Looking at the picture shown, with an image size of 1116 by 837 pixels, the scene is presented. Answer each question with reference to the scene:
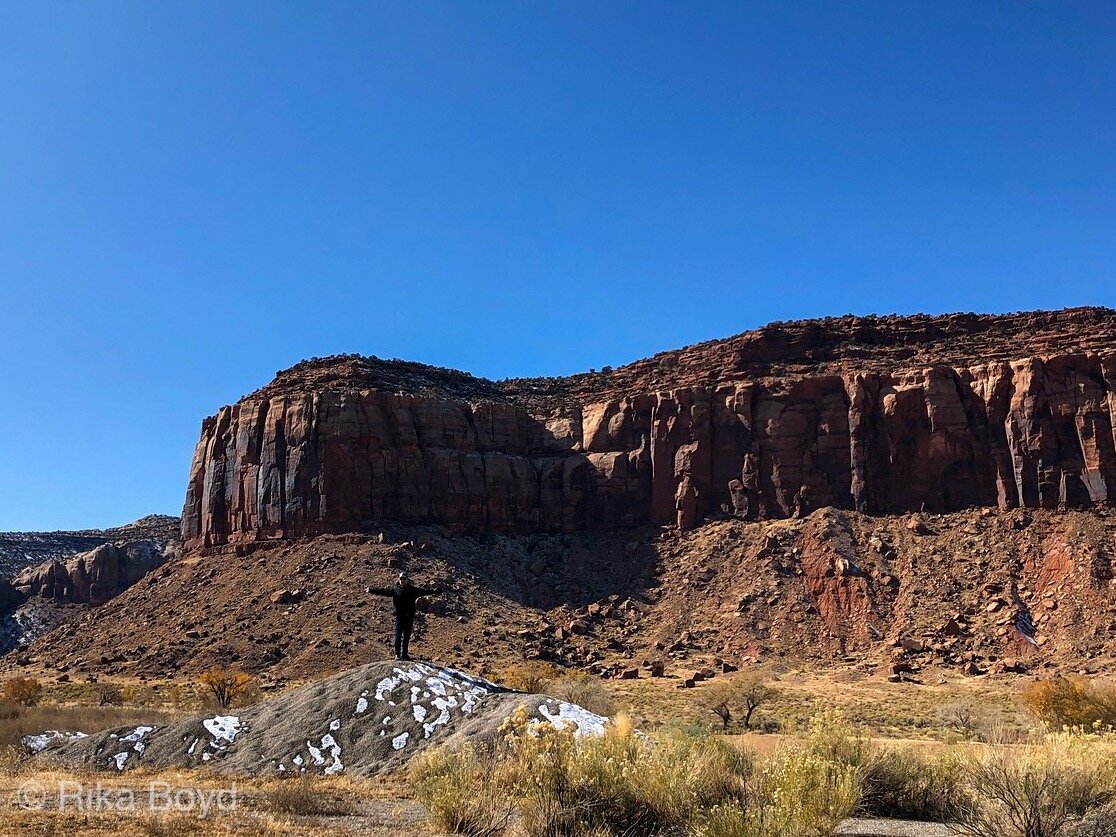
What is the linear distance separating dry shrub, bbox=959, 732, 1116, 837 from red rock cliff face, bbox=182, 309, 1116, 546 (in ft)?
197

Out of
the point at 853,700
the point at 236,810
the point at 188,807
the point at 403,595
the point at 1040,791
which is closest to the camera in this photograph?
the point at 1040,791

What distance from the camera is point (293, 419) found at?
75562 millimetres

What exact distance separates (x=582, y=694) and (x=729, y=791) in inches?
841

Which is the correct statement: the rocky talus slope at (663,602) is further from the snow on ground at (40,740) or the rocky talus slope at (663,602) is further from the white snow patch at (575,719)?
the white snow patch at (575,719)

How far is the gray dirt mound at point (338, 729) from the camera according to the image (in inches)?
594

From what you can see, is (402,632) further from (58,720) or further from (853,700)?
(853,700)

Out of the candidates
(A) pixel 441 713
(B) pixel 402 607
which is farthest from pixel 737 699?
(A) pixel 441 713

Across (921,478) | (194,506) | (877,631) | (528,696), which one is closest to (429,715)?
(528,696)

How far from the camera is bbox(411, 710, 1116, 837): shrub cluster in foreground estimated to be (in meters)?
9.01

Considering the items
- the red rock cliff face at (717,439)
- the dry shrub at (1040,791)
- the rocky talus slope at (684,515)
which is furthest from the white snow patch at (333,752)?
the red rock cliff face at (717,439)

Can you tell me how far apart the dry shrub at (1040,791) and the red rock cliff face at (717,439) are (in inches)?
2362

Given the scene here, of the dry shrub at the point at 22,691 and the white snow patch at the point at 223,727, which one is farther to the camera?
the dry shrub at the point at 22,691

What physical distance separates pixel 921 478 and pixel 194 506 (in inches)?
2456

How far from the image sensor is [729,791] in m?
10.5
